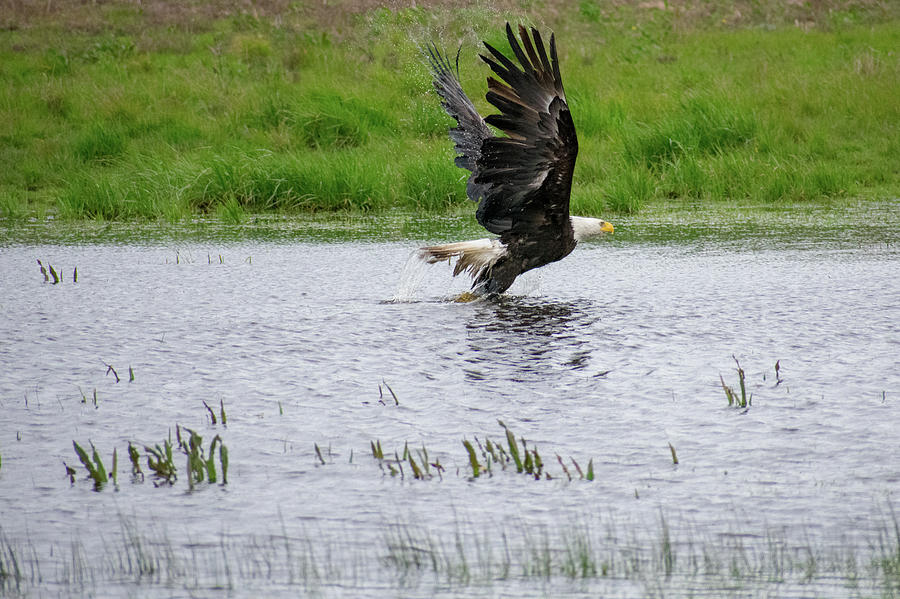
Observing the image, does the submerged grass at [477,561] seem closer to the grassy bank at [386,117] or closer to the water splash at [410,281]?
the water splash at [410,281]

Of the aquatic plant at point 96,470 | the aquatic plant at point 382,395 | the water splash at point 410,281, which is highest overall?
the aquatic plant at point 96,470

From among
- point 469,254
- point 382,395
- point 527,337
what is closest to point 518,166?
point 469,254

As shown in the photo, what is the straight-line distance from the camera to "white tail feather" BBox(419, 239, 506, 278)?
22.0ft

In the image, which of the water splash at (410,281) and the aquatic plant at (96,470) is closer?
the aquatic plant at (96,470)

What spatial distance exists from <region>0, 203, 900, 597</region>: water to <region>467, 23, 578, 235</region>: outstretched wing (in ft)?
1.76

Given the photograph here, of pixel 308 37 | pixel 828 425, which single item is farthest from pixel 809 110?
pixel 828 425

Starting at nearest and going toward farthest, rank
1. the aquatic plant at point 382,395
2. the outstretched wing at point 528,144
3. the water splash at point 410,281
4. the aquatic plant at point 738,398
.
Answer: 1. the aquatic plant at point 738,398
2. the aquatic plant at point 382,395
3. the outstretched wing at point 528,144
4. the water splash at point 410,281

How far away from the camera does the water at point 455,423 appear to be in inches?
112

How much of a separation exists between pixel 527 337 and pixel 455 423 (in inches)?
62.7

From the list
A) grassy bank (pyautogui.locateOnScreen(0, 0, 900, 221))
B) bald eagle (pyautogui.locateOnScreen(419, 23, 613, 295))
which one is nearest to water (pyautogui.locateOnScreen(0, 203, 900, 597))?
bald eagle (pyautogui.locateOnScreen(419, 23, 613, 295))

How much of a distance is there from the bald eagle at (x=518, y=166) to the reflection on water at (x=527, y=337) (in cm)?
26

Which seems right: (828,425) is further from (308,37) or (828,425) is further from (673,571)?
(308,37)

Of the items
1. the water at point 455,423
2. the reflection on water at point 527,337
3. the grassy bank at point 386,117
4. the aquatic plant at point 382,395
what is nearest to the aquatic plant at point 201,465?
the water at point 455,423

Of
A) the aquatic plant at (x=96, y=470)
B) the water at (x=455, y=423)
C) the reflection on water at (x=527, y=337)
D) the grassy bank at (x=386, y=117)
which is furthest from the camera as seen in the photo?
the grassy bank at (x=386, y=117)
